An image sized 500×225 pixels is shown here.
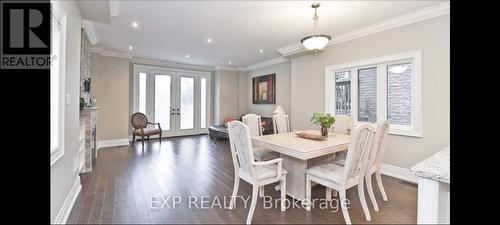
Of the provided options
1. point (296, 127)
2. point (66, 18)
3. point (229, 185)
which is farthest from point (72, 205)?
point (296, 127)

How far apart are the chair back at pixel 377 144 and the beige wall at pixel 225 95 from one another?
18.5 feet

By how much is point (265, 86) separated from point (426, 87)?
440 centimetres

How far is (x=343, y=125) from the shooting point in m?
3.33

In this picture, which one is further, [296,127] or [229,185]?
[296,127]

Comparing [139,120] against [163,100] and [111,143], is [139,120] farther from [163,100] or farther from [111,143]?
[163,100]

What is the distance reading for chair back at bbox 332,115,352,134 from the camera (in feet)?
10.8

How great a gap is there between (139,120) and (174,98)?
136cm

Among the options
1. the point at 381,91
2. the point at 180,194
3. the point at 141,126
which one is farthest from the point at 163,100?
the point at 381,91

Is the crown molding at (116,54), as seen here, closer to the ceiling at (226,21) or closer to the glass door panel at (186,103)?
the ceiling at (226,21)

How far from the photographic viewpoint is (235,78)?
25.7 feet

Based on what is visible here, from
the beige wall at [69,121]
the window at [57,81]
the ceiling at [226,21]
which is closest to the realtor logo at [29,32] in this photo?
the window at [57,81]

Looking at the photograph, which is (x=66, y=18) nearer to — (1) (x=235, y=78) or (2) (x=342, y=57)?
(2) (x=342, y=57)

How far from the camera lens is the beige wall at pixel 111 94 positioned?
5379 mm
